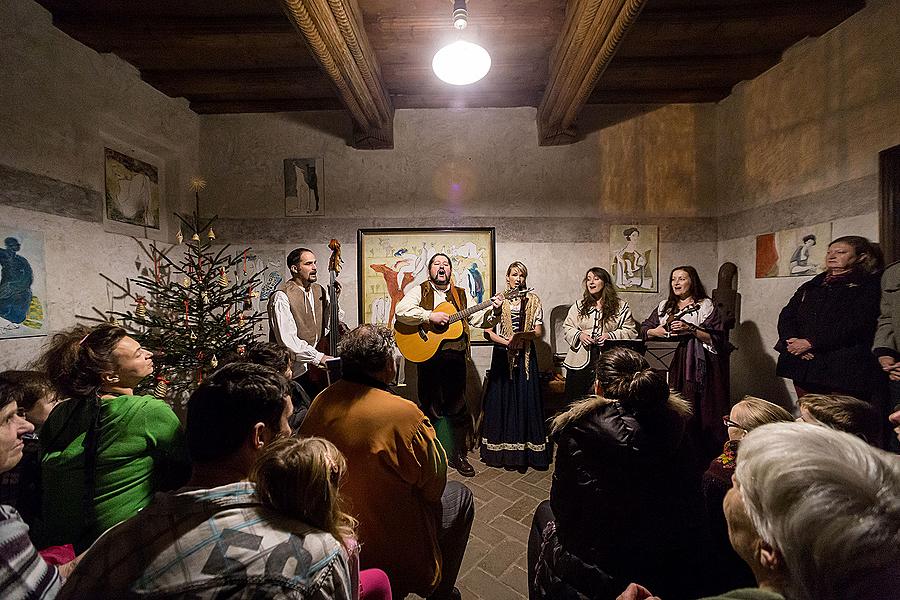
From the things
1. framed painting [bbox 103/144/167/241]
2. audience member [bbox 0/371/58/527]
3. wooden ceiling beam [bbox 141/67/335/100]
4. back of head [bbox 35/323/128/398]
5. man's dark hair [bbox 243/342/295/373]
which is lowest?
audience member [bbox 0/371/58/527]

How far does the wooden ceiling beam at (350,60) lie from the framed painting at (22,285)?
293 centimetres

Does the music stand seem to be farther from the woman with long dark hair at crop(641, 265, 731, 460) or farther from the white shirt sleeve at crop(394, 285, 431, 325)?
the white shirt sleeve at crop(394, 285, 431, 325)

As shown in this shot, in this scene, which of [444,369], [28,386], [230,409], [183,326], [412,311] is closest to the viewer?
[230,409]

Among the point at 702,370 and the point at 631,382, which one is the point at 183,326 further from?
the point at 702,370

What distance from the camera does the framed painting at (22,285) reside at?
9.53 ft

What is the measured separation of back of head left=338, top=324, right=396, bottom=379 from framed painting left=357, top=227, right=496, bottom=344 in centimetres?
328

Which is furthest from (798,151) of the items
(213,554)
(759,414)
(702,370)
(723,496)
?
(213,554)

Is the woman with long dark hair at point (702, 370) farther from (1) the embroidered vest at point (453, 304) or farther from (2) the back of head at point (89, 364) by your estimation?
(2) the back of head at point (89, 364)

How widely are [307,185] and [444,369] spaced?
327 cm

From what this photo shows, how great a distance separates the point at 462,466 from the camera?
12.0 ft

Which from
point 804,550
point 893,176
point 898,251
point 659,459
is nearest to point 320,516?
point 804,550

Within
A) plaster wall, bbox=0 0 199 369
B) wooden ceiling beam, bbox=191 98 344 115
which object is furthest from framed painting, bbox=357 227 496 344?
plaster wall, bbox=0 0 199 369

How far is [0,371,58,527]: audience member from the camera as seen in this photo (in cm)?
159

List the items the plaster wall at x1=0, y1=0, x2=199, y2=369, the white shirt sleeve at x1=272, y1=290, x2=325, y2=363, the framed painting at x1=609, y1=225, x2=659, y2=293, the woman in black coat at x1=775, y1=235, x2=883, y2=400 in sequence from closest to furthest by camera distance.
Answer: the woman in black coat at x1=775, y1=235, x2=883, y2=400 < the plaster wall at x1=0, y1=0, x2=199, y2=369 < the white shirt sleeve at x1=272, y1=290, x2=325, y2=363 < the framed painting at x1=609, y1=225, x2=659, y2=293
